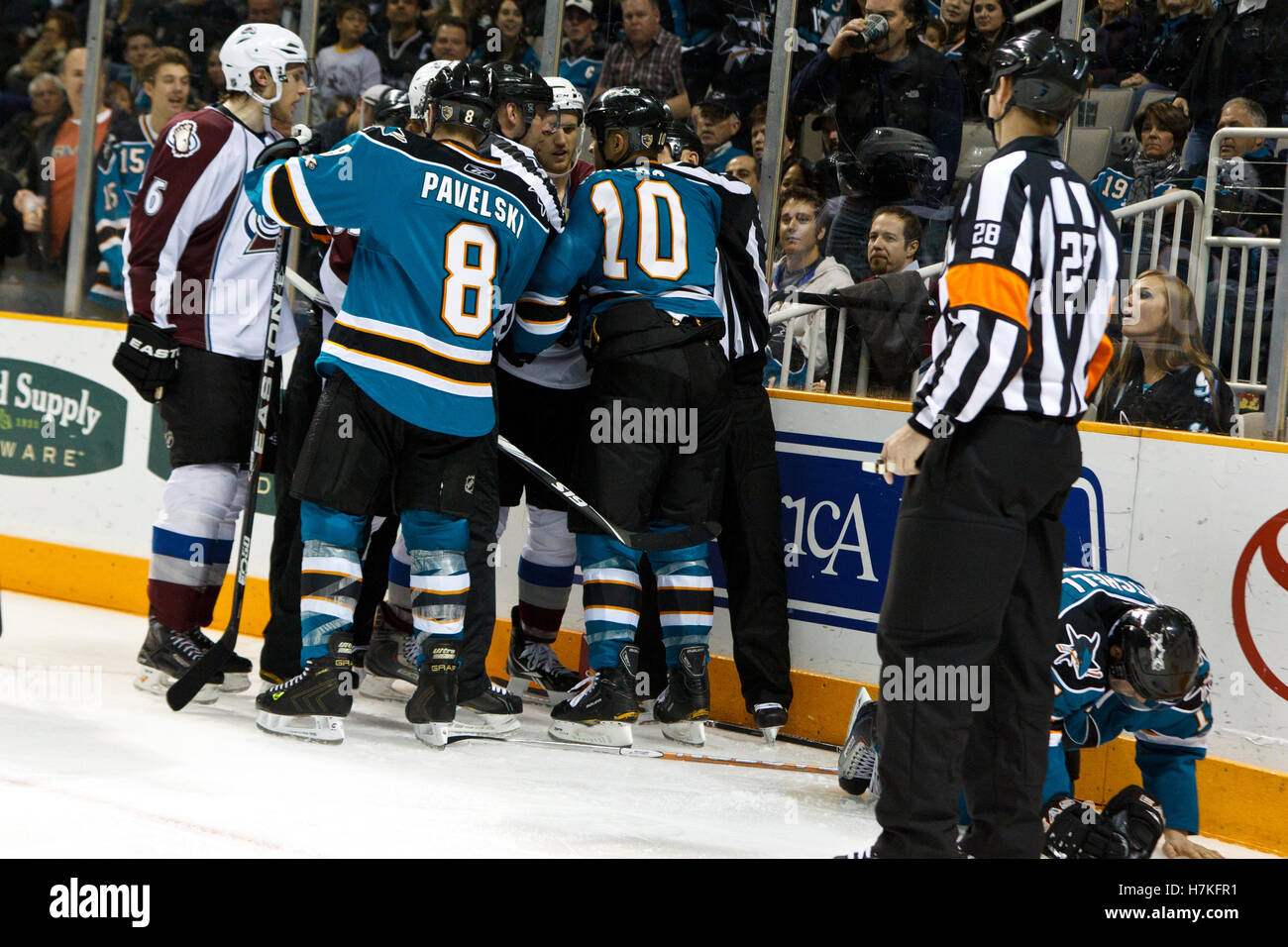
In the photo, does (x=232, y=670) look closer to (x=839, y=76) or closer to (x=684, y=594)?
(x=684, y=594)

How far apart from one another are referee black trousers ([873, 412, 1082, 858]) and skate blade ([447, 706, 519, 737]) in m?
1.57

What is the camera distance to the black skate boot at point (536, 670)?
168 inches

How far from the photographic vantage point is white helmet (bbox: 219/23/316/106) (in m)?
3.99

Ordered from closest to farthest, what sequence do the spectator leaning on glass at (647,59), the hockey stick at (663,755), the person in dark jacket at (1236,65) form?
the hockey stick at (663,755)
the person in dark jacket at (1236,65)
the spectator leaning on glass at (647,59)

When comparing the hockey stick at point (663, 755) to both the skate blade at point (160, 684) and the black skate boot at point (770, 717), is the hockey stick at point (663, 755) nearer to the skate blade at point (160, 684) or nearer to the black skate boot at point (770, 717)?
the black skate boot at point (770, 717)

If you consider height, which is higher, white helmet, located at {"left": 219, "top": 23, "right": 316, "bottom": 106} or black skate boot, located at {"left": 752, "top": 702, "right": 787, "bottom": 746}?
white helmet, located at {"left": 219, "top": 23, "right": 316, "bottom": 106}

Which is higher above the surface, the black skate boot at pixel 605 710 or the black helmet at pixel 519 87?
the black helmet at pixel 519 87

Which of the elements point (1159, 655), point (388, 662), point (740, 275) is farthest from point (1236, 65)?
point (388, 662)

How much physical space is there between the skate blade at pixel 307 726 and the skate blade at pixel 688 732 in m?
0.90

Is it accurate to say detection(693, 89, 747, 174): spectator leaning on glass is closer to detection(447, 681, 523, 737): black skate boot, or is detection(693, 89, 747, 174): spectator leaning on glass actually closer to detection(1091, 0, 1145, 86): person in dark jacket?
detection(1091, 0, 1145, 86): person in dark jacket

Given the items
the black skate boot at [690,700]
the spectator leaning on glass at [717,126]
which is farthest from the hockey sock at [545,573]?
the spectator leaning on glass at [717,126]

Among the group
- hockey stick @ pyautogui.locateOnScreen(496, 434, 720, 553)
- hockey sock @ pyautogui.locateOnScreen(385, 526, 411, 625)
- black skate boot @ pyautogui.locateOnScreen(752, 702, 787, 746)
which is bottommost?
black skate boot @ pyautogui.locateOnScreen(752, 702, 787, 746)

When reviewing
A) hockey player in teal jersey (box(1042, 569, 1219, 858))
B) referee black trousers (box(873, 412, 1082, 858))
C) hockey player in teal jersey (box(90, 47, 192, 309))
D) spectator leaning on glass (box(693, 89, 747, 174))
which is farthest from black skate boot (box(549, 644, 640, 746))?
hockey player in teal jersey (box(90, 47, 192, 309))
